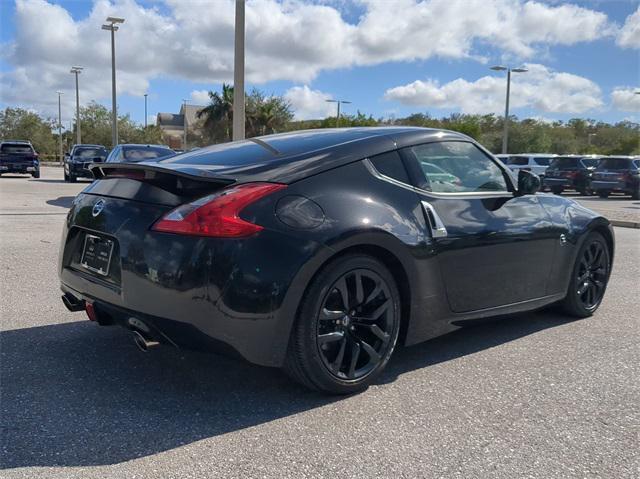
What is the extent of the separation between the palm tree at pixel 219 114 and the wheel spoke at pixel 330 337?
176ft

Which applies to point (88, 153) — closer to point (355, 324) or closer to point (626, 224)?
point (626, 224)

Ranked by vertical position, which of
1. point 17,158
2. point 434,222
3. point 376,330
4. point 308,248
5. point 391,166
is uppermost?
point 17,158

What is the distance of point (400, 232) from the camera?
3348mm

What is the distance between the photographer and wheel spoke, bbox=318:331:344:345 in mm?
3091

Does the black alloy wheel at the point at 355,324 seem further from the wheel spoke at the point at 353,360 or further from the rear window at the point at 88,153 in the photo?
the rear window at the point at 88,153

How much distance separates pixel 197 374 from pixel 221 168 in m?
1.22

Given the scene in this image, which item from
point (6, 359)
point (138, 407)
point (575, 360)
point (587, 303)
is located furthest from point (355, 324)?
point (587, 303)

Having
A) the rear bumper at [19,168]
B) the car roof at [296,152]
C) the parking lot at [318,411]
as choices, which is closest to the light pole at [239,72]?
the car roof at [296,152]

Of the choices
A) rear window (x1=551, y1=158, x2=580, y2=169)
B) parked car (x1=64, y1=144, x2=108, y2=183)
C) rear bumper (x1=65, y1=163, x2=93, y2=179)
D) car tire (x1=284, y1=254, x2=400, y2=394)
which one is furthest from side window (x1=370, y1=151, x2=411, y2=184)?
rear window (x1=551, y1=158, x2=580, y2=169)

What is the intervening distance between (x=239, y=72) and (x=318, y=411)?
10553 millimetres

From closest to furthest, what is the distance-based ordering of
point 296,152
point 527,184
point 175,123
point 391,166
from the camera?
point 296,152 < point 391,166 < point 527,184 < point 175,123

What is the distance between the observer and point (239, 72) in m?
12.5

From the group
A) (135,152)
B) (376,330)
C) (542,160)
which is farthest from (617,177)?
(376,330)

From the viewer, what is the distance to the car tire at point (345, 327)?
3033 mm
